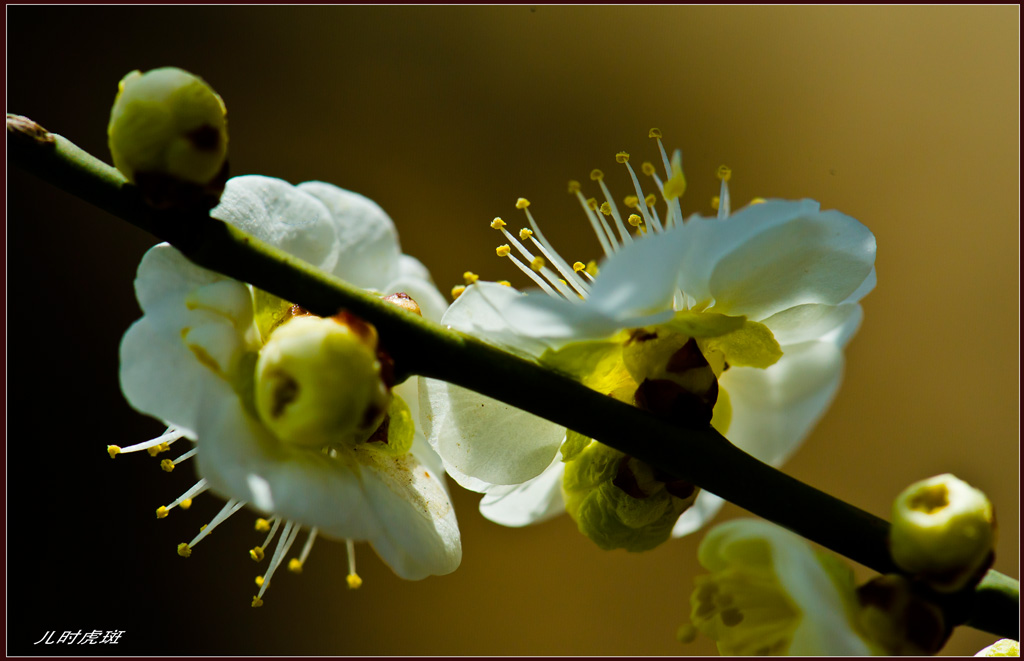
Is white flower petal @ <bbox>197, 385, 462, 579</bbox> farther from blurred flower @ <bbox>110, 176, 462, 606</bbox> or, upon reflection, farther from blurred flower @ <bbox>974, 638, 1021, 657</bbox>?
blurred flower @ <bbox>974, 638, 1021, 657</bbox>

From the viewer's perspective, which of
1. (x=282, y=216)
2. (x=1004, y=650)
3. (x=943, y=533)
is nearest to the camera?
(x=943, y=533)

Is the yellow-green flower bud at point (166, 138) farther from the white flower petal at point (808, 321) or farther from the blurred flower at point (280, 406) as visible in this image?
the white flower petal at point (808, 321)

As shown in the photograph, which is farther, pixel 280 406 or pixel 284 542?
pixel 284 542

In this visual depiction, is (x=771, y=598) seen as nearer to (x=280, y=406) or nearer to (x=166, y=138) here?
(x=280, y=406)

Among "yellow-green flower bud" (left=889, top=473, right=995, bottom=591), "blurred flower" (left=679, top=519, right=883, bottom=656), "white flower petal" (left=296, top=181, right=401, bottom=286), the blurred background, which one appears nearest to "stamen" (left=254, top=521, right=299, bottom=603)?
"white flower petal" (left=296, top=181, right=401, bottom=286)

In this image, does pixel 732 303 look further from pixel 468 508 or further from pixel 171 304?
pixel 468 508

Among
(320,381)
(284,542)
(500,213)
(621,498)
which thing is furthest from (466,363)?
(500,213)

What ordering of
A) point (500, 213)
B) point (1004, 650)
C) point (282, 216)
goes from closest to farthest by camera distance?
point (1004, 650) < point (282, 216) < point (500, 213)
